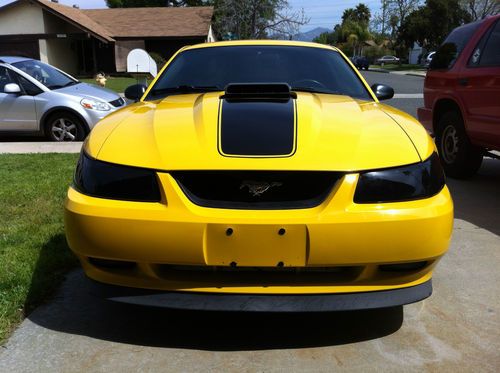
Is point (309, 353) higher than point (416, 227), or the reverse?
point (416, 227)

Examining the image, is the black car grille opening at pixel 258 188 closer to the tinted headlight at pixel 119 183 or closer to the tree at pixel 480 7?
the tinted headlight at pixel 119 183

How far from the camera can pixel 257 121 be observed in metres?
2.79

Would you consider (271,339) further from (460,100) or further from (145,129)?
(460,100)

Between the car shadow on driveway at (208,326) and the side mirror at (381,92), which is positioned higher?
the side mirror at (381,92)

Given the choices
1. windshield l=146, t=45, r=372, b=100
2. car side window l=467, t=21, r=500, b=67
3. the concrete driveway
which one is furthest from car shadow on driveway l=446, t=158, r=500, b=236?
windshield l=146, t=45, r=372, b=100

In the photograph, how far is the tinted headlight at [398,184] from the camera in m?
2.44

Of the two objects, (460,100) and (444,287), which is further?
(460,100)

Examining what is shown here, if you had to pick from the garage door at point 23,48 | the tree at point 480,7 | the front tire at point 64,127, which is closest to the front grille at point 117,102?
Result: the front tire at point 64,127

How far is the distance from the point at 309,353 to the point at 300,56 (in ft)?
7.72

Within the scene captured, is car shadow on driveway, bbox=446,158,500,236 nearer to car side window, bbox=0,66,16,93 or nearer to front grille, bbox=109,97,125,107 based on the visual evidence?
front grille, bbox=109,97,125,107

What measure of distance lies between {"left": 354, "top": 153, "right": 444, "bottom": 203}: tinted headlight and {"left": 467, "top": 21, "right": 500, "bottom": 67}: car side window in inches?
130

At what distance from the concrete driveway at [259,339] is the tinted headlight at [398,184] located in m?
0.71

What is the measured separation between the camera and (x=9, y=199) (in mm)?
5137

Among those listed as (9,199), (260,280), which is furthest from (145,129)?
(9,199)
